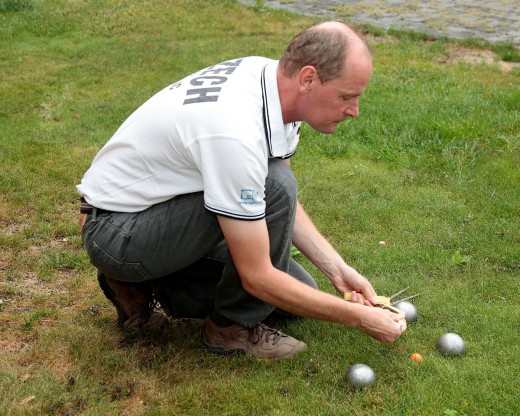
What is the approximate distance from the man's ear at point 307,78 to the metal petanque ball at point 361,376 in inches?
46.3

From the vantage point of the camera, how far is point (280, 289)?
2.97 m

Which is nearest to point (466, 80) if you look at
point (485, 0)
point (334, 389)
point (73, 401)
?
point (485, 0)

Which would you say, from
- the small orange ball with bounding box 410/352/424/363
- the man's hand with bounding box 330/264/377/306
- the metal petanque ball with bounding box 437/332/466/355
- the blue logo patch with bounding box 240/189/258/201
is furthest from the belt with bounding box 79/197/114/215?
the metal petanque ball with bounding box 437/332/466/355

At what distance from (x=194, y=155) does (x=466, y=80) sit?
196 inches

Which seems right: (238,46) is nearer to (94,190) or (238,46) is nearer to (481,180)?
(481,180)

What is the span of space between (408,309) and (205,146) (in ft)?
4.76

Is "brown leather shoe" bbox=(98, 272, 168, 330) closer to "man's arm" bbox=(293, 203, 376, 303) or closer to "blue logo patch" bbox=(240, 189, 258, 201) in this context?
"man's arm" bbox=(293, 203, 376, 303)

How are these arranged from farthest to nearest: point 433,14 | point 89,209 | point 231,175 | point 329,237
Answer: point 433,14 < point 329,237 < point 89,209 < point 231,175

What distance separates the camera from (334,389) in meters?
3.20

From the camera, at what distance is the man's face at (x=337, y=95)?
294cm

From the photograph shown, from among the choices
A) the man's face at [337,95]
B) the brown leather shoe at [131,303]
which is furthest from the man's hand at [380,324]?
the brown leather shoe at [131,303]

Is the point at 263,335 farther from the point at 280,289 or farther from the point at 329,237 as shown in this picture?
the point at 329,237

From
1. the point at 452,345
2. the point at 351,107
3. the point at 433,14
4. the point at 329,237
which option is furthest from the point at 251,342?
the point at 433,14

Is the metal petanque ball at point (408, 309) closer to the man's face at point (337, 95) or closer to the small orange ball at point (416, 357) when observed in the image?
the small orange ball at point (416, 357)
